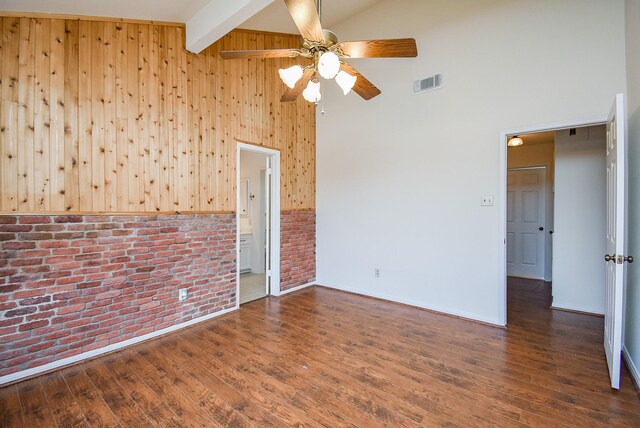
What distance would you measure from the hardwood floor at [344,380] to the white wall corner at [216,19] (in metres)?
3.14

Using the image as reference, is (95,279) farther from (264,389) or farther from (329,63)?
(329,63)

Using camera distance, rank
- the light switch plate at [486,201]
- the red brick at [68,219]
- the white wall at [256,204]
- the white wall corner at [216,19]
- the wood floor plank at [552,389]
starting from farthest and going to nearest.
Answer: the white wall at [256,204], the light switch plate at [486,201], the white wall corner at [216,19], the red brick at [68,219], the wood floor plank at [552,389]

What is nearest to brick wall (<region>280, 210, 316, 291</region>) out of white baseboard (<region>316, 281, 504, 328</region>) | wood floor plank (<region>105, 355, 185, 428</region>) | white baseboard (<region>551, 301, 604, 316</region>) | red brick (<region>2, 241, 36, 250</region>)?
white baseboard (<region>316, 281, 504, 328</region>)

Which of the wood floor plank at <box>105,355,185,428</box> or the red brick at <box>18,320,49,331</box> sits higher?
the red brick at <box>18,320,49,331</box>

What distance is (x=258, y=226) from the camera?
5.88 metres

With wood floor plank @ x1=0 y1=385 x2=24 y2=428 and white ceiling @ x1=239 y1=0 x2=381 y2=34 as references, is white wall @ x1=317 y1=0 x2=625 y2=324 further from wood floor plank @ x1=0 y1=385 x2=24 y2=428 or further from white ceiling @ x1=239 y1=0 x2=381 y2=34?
wood floor plank @ x1=0 y1=385 x2=24 y2=428

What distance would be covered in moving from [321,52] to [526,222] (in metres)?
5.47

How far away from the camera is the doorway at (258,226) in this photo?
4488mm

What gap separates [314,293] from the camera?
462cm

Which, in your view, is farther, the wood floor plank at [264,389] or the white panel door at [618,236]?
the white panel door at [618,236]

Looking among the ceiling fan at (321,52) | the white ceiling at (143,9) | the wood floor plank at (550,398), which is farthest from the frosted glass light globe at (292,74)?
the wood floor plank at (550,398)

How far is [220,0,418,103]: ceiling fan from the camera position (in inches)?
73.2

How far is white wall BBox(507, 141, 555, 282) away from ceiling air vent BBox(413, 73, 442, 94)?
10.3ft

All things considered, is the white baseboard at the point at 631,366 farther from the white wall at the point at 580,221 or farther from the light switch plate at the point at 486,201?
the light switch plate at the point at 486,201
